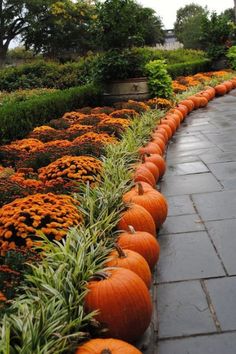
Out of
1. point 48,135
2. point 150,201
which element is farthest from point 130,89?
point 150,201

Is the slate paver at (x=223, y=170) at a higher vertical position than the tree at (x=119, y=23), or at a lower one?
lower

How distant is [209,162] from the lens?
20.9 ft

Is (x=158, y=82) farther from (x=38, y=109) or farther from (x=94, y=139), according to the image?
(x=94, y=139)

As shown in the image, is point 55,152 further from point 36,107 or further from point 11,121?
point 36,107

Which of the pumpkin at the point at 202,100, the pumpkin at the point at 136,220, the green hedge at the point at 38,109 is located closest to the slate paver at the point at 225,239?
the pumpkin at the point at 136,220

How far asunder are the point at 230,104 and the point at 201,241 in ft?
32.3

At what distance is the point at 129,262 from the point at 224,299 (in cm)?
64

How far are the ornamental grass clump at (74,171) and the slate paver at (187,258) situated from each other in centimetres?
93

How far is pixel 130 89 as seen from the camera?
11469 millimetres

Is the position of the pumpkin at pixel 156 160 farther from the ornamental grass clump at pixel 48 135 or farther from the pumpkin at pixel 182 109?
the pumpkin at pixel 182 109

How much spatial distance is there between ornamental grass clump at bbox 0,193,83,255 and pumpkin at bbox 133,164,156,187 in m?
1.31

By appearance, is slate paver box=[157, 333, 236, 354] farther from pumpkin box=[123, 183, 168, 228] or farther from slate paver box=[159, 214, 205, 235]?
slate paver box=[159, 214, 205, 235]

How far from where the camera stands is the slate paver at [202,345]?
2.33m

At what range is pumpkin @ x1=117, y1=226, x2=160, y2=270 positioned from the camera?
10.2 feet
